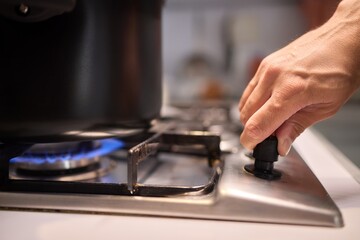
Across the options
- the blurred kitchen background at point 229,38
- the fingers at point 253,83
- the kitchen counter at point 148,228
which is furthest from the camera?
the blurred kitchen background at point 229,38

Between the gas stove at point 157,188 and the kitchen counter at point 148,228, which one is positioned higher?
the gas stove at point 157,188

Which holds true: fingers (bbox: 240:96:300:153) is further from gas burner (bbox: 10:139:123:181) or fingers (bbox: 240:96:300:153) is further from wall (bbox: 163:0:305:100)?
wall (bbox: 163:0:305:100)

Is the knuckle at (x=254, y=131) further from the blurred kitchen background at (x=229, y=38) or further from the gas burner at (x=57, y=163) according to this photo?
the blurred kitchen background at (x=229, y=38)

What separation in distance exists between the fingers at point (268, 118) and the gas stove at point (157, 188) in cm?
4

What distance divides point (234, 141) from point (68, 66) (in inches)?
12.9

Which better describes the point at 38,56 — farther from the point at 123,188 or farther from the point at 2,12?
the point at 123,188

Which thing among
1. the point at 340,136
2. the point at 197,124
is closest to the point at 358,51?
the point at 197,124

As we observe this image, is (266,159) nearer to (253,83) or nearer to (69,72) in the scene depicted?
(253,83)

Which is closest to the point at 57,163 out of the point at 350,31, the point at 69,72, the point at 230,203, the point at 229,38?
the point at 69,72

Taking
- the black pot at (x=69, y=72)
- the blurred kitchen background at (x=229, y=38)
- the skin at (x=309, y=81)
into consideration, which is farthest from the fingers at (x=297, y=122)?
the blurred kitchen background at (x=229, y=38)

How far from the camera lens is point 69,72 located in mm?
359

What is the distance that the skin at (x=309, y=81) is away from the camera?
0.34 meters

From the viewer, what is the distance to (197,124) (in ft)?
2.34

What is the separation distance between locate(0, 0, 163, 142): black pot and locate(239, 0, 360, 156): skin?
154mm
